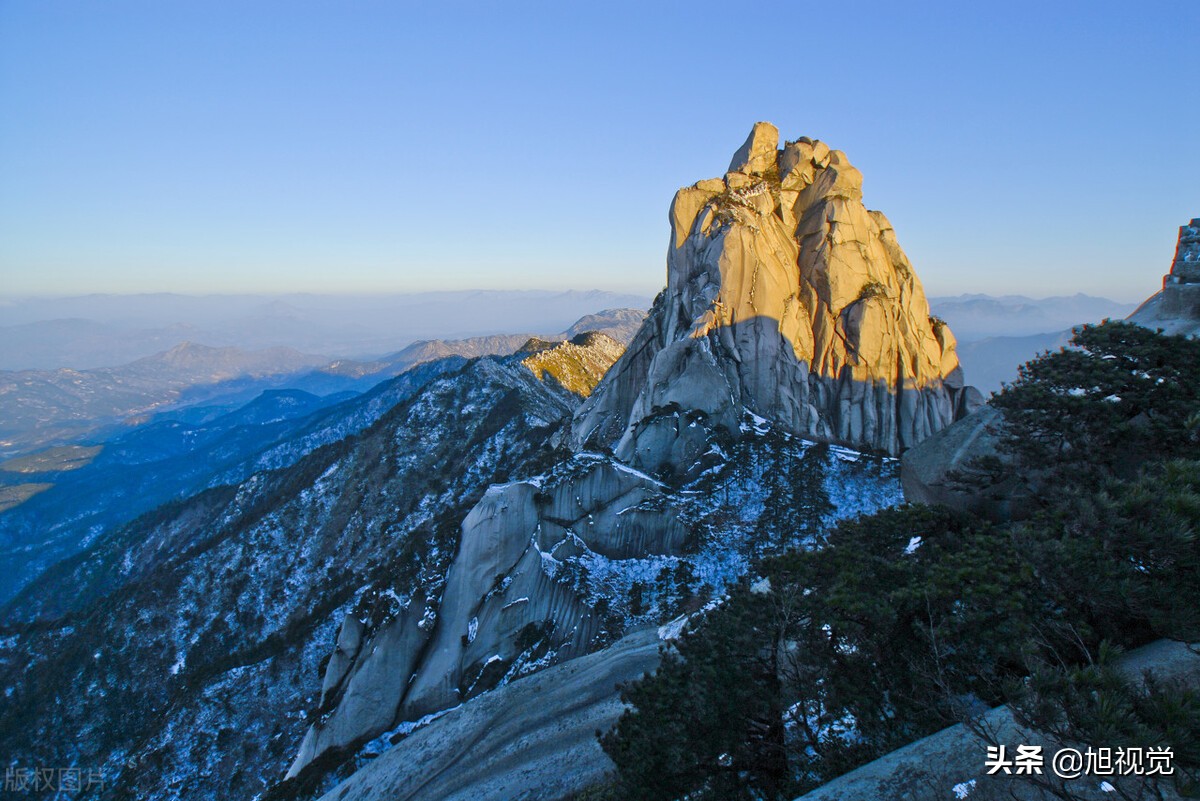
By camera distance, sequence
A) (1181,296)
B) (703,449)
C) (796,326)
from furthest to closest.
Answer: (796,326)
(703,449)
(1181,296)

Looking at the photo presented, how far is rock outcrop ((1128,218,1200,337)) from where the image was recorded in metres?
21.2

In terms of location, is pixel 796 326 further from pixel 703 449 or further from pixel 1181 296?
pixel 1181 296

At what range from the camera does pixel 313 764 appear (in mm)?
35281

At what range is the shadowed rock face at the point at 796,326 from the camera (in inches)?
1969

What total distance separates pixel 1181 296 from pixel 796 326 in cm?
3033

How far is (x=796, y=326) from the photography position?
170ft

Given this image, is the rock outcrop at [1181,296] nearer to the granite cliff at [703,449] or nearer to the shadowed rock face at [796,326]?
the granite cliff at [703,449]

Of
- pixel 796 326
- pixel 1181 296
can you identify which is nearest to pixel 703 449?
pixel 796 326

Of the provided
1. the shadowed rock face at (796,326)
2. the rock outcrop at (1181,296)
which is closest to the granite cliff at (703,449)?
the shadowed rock face at (796,326)

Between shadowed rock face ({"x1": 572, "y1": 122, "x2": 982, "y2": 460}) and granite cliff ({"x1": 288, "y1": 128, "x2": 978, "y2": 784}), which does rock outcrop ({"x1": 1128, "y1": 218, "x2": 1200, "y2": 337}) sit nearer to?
granite cliff ({"x1": 288, "y1": 128, "x2": 978, "y2": 784})

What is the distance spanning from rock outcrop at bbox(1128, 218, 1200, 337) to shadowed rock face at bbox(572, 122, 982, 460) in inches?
1062

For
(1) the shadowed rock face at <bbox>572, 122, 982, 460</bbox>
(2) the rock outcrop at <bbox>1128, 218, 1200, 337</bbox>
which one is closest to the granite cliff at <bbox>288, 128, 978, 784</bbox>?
(1) the shadowed rock face at <bbox>572, 122, 982, 460</bbox>

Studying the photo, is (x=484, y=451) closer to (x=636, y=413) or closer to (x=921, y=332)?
(x=636, y=413)

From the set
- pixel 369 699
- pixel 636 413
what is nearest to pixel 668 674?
pixel 369 699
